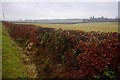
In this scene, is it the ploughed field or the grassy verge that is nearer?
the ploughed field

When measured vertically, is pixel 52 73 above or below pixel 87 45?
below

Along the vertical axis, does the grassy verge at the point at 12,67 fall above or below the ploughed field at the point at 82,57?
below

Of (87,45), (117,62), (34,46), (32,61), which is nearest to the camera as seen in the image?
(117,62)

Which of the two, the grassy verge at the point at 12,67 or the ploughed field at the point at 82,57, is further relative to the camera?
Result: the grassy verge at the point at 12,67

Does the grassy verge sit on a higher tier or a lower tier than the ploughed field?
lower

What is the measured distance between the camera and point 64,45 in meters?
14.9

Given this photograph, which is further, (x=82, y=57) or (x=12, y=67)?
(x=12, y=67)

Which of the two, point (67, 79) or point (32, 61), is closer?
point (67, 79)

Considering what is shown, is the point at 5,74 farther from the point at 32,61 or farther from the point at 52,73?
the point at 32,61

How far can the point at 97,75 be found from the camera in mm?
11094

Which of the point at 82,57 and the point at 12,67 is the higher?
the point at 82,57

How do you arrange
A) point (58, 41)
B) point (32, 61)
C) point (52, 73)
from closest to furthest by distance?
point (52, 73), point (58, 41), point (32, 61)

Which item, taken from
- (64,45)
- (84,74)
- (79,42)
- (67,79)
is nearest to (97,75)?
(84,74)

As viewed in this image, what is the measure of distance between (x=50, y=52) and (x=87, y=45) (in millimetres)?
4500
